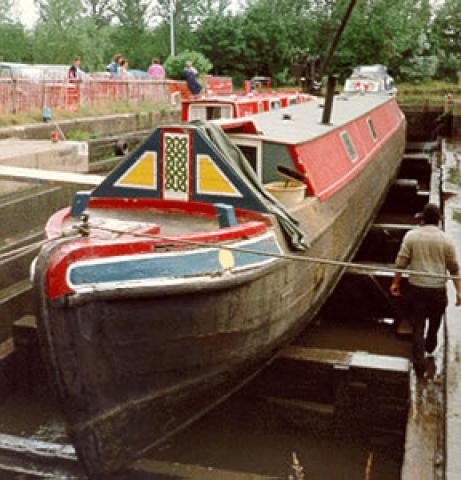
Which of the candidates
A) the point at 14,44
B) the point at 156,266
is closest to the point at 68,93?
the point at 156,266

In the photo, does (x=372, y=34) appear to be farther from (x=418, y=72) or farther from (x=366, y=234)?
(x=366, y=234)

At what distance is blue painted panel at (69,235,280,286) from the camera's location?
213 inches

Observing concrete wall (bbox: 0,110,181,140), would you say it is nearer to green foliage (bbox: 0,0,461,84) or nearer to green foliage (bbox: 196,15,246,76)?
green foliage (bbox: 0,0,461,84)

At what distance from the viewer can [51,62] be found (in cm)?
4388

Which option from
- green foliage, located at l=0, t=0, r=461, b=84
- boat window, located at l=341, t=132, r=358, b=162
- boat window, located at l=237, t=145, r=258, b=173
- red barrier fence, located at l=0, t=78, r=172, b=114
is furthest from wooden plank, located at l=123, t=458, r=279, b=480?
green foliage, located at l=0, t=0, r=461, b=84

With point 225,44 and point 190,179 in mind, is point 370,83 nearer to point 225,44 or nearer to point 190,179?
point 225,44

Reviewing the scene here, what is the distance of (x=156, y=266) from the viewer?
5.71 metres

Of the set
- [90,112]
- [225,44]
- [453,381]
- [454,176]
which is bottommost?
[453,381]

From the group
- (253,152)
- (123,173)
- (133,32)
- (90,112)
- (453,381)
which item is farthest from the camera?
(133,32)

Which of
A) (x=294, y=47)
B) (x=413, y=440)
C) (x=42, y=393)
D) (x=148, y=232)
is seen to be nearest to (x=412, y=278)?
(x=413, y=440)

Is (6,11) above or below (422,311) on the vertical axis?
above

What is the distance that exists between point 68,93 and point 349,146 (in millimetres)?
9179

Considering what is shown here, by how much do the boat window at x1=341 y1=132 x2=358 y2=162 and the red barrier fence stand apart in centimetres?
785

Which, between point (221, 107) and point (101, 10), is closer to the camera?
point (221, 107)
